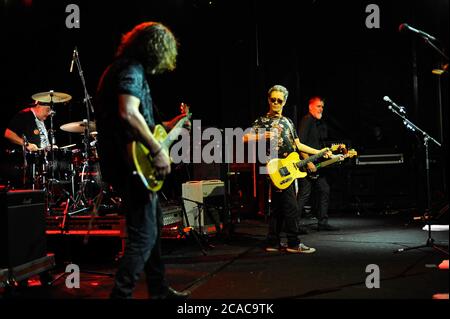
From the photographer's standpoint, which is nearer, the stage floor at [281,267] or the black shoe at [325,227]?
the stage floor at [281,267]

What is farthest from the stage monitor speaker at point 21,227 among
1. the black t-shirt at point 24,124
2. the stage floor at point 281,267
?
the black t-shirt at point 24,124

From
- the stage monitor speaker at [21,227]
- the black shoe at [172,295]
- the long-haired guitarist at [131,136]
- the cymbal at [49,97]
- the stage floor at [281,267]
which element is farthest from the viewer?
the cymbal at [49,97]

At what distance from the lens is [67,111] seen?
31.0 ft

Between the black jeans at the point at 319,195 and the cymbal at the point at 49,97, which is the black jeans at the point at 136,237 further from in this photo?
the black jeans at the point at 319,195

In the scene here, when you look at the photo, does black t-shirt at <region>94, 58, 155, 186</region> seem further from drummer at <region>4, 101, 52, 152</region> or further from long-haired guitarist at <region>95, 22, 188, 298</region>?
drummer at <region>4, 101, 52, 152</region>

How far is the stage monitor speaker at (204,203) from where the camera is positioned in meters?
7.26

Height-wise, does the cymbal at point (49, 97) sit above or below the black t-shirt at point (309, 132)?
above

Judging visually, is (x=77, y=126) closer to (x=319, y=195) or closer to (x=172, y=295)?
(x=319, y=195)

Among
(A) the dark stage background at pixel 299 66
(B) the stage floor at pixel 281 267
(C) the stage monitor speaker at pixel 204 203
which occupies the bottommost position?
(B) the stage floor at pixel 281 267

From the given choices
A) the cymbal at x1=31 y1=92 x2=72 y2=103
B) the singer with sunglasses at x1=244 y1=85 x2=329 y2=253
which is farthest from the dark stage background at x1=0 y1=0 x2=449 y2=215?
the singer with sunglasses at x1=244 y1=85 x2=329 y2=253

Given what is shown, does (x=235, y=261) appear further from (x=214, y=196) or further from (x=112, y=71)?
(x=112, y=71)

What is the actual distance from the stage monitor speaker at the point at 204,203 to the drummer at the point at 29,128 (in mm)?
2511

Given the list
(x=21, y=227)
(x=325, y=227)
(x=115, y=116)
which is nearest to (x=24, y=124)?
(x=21, y=227)
